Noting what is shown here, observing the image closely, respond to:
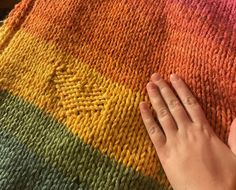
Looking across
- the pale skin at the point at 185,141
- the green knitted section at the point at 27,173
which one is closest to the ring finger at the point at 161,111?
the pale skin at the point at 185,141

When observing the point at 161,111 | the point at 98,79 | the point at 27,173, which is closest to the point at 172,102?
the point at 161,111

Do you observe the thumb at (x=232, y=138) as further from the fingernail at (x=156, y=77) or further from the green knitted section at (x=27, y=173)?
the green knitted section at (x=27, y=173)

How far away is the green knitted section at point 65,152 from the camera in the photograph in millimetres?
703

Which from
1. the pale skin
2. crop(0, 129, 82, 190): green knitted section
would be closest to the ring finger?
the pale skin

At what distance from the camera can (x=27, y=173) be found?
2.34ft

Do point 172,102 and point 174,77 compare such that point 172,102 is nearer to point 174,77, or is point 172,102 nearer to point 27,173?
point 174,77

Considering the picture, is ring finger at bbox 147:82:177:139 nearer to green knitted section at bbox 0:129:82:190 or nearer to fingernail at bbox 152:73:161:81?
fingernail at bbox 152:73:161:81

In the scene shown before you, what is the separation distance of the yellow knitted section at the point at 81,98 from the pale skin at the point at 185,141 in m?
0.02

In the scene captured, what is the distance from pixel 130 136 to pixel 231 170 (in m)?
0.18

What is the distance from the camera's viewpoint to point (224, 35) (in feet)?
2.74

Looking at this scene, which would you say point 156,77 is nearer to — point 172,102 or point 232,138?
point 172,102

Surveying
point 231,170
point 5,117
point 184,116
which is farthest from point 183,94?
point 5,117

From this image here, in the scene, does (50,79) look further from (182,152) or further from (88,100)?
(182,152)

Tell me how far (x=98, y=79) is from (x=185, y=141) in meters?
0.21
